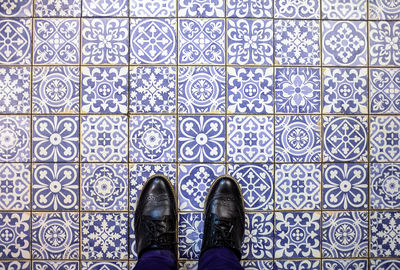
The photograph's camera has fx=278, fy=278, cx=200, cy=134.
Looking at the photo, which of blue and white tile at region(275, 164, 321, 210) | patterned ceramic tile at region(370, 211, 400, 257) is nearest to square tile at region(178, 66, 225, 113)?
blue and white tile at region(275, 164, 321, 210)

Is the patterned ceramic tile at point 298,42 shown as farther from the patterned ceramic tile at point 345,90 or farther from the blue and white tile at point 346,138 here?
the blue and white tile at point 346,138

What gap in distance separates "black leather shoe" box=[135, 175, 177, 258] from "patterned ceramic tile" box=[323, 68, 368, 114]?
65cm

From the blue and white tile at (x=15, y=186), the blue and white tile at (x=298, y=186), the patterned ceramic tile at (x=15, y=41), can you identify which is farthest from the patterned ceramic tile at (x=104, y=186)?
the blue and white tile at (x=298, y=186)

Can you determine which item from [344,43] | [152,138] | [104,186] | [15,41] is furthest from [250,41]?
[15,41]

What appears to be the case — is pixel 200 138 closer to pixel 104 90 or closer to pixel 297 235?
pixel 104 90

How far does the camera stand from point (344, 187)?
3.32 feet

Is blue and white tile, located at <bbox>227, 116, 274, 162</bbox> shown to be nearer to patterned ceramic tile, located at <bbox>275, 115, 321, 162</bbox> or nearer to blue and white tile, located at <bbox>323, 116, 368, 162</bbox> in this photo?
patterned ceramic tile, located at <bbox>275, 115, 321, 162</bbox>

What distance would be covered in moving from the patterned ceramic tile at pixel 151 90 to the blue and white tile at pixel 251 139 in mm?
241

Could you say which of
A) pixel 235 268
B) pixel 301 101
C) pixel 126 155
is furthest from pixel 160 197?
pixel 301 101

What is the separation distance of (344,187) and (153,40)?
872 mm

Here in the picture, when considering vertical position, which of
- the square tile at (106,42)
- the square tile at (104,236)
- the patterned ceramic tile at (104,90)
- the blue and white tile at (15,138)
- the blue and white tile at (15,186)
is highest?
the square tile at (106,42)

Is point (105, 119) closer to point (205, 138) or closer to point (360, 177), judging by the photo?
point (205, 138)

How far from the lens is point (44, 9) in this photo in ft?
3.29

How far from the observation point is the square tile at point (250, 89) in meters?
1.00
